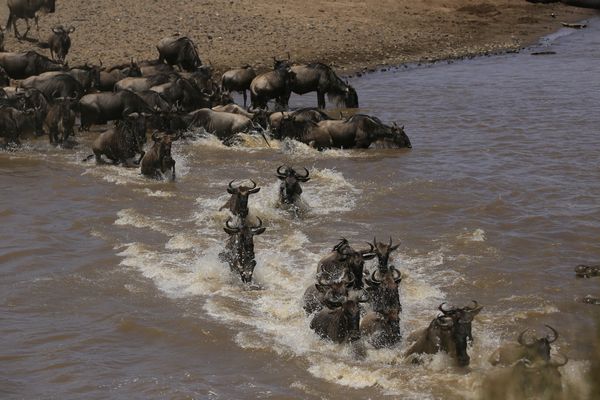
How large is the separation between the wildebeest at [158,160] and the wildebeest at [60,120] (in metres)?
2.85

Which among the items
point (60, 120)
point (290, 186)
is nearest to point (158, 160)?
point (290, 186)

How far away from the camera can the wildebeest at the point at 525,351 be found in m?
7.84

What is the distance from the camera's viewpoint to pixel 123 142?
17609mm

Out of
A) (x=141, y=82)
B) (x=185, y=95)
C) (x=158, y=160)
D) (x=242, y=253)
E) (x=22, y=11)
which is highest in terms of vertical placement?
(x=22, y=11)

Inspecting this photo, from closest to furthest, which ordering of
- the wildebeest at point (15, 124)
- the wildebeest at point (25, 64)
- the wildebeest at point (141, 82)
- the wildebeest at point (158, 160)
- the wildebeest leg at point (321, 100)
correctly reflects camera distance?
the wildebeest at point (158, 160) < the wildebeest at point (15, 124) < the wildebeest at point (141, 82) < the wildebeest at point (25, 64) < the wildebeest leg at point (321, 100)

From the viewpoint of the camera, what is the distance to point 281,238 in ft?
45.9

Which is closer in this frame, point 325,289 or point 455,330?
point 455,330

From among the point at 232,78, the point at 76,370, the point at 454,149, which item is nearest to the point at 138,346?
the point at 76,370

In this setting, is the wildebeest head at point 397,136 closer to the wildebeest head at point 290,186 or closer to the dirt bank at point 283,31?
the wildebeest head at point 290,186

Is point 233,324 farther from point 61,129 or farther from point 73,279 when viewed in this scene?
point 61,129

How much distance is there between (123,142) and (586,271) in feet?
29.1

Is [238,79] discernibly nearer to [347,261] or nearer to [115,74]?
[115,74]

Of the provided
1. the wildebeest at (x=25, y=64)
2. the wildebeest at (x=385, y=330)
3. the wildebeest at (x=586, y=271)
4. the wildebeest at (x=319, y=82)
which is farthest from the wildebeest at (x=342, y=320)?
the wildebeest at (x=25, y=64)

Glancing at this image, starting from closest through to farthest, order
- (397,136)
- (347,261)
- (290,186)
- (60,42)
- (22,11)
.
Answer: (347,261) → (290,186) → (397,136) → (60,42) → (22,11)
